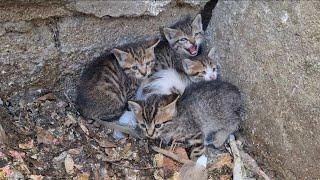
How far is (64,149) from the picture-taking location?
13.7ft

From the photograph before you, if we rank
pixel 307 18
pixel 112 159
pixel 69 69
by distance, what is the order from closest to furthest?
pixel 307 18
pixel 112 159
pixel 69 69

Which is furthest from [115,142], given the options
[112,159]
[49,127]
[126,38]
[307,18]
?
[307,18]

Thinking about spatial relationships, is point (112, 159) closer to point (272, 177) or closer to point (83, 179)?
point (83, 179)

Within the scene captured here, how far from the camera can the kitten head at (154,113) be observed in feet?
14.0

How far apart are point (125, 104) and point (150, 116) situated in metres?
0.33

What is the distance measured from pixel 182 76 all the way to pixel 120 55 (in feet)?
1.81

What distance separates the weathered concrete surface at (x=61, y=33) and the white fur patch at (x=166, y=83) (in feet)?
1.02

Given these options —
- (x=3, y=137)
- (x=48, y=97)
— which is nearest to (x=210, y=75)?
(x=48, y=97)

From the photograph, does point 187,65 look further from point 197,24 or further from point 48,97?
point 48,97

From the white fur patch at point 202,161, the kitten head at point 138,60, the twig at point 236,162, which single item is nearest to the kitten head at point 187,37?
the kitten head at point 138,60

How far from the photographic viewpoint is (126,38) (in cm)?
459

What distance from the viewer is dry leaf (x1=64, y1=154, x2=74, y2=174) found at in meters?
4.03

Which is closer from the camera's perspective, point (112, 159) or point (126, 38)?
point (112, 159)

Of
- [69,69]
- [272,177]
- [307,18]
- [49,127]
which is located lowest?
[272,177]
